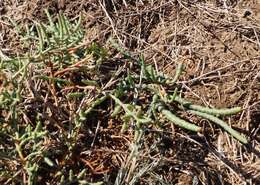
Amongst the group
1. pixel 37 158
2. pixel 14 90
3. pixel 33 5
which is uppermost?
pixel 33 5

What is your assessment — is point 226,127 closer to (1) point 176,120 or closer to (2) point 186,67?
(1) point 176,120

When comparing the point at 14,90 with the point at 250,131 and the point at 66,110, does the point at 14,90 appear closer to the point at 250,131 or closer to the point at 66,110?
the point at 66,110

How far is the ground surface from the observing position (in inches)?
79.7

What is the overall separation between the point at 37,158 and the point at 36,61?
384 millimetres

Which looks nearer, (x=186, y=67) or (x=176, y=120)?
(x=176, y=120)

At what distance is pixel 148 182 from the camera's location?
198cm

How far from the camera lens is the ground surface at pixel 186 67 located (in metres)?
2.02

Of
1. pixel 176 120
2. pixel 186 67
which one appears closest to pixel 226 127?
pixel 176 120

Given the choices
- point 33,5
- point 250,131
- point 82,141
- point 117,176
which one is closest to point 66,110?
point 82,141

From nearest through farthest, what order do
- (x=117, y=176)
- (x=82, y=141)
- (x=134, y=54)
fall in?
1. (x=117, y=176)
2. (x=82, y=141)
3. (x=134, y=54)

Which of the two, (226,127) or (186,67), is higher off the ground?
(186,67)

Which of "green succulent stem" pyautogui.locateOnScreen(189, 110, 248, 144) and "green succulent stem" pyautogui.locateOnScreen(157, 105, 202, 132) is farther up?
"green succulent stem" pyautogui.locateOnScreen(157, 105, 202, 132)

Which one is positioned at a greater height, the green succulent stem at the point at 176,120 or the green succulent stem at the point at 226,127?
the green succulent stem at the point at 176,120

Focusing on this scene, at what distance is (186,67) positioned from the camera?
7.35 ft
